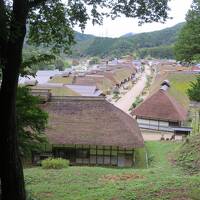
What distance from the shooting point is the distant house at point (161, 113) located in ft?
135

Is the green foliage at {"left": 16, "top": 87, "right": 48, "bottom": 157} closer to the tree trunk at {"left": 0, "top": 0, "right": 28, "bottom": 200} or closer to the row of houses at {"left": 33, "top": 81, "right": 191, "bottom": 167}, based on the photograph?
the tree trunk at {"left": 0, "top": 0, "right": 28, "bottom": 200}

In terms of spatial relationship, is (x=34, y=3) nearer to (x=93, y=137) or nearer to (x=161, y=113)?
(x=93, y=137)

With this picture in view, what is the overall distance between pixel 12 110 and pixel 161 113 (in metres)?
34.9

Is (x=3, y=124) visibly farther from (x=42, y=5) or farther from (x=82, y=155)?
(x=82, y=155)

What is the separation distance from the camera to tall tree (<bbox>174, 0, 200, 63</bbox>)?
29.6 metres

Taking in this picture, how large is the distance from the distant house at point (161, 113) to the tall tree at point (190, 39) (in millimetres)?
10108

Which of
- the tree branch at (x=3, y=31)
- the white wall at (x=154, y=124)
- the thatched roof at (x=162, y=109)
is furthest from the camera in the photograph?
the white wall at (x=154, y=124)

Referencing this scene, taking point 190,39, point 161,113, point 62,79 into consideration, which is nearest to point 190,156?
point 190,39

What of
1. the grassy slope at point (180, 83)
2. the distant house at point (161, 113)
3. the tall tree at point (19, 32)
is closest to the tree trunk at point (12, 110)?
the tall tree at point (19, 32)

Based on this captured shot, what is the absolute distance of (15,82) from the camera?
7832mm

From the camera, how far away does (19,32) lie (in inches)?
295

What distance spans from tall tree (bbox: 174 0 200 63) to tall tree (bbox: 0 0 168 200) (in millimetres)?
21846

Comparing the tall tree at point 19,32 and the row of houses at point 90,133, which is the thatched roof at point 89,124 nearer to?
the row of houses at point 90,133

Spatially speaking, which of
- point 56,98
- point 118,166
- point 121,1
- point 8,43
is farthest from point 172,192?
point 56,98
